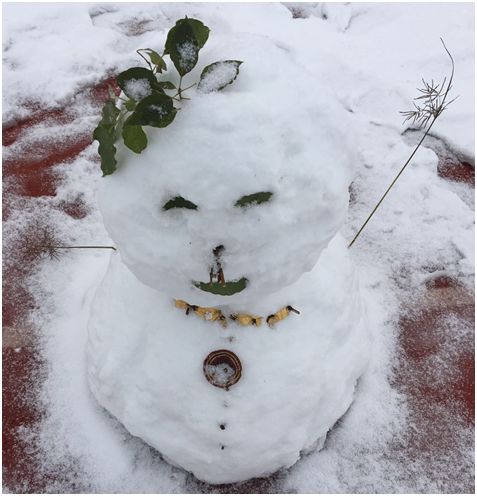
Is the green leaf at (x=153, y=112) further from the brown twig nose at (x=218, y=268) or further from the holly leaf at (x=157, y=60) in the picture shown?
the brown twig nose at (x=218, y=268)

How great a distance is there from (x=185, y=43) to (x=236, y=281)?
0.50m

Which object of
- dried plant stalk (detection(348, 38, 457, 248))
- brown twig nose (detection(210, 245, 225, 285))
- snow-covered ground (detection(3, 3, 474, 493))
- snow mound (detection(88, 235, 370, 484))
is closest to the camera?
brown twig nose (detection(210, 245, 225, 285))

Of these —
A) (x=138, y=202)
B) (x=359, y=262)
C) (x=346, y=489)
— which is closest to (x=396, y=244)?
(x=359, y=262)

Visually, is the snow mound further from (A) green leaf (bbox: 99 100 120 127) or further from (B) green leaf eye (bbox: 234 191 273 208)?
(A) green leaf (bbox: 99 100 120 127)

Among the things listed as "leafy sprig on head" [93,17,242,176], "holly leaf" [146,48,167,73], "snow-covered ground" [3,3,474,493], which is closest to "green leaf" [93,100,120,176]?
"leafy sprig on head" [93,17,242,176]

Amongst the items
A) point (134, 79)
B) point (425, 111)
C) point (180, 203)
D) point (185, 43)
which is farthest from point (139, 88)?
point (425, 111)

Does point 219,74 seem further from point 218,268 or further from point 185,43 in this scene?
point 218,268

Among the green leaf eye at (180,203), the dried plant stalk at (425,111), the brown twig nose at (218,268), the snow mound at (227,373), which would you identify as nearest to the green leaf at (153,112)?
the green leaf eye at (180,203)

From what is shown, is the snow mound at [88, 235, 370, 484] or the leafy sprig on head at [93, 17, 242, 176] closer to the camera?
the leafy sprig on head at [93, 17, 242, 176]

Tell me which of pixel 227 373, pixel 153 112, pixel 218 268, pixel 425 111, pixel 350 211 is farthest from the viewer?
pixel 425 111

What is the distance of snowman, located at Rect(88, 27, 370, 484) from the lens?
1.07m

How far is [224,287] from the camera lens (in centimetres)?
118

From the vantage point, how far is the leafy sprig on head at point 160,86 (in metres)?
1.02

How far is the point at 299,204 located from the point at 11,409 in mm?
1408
